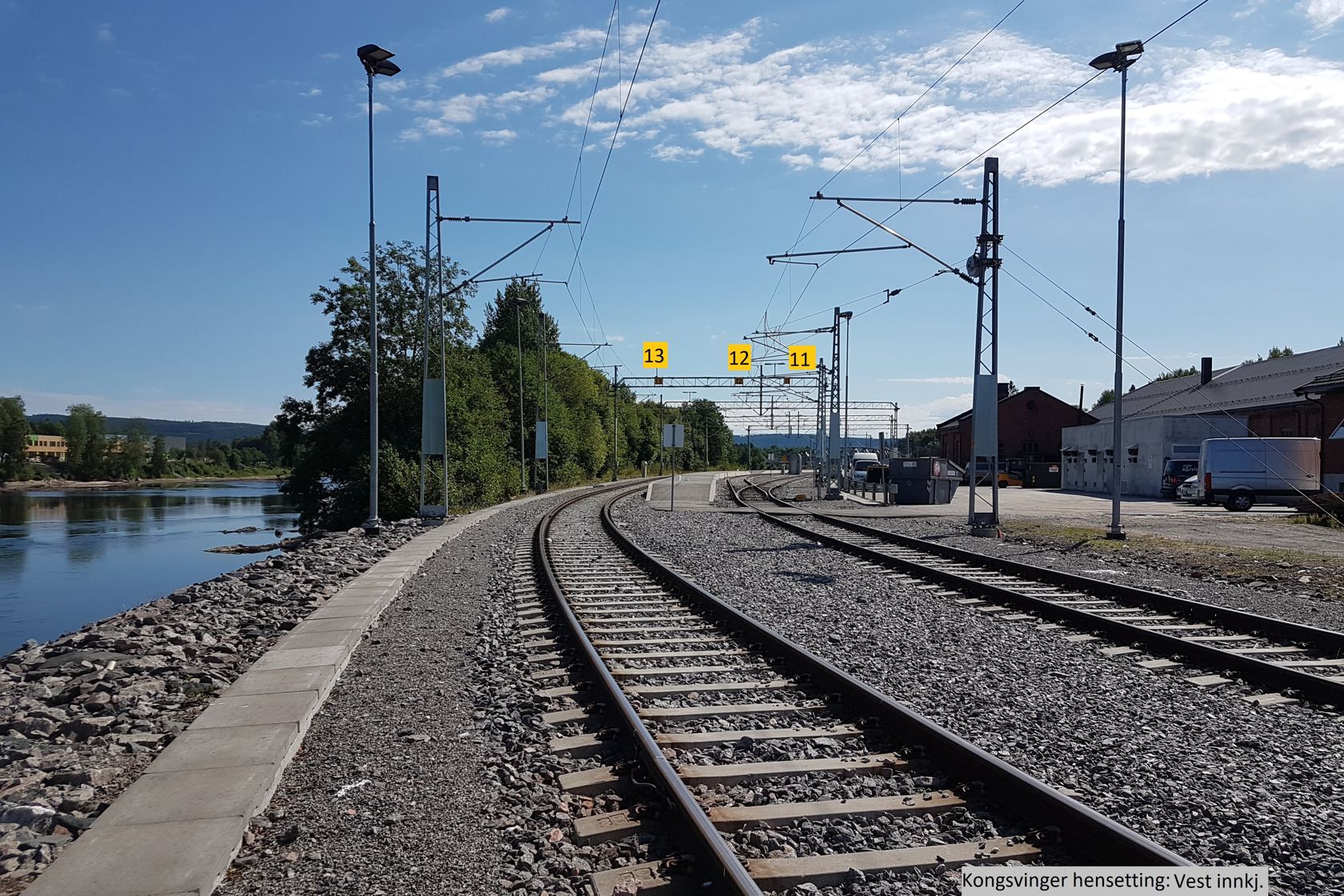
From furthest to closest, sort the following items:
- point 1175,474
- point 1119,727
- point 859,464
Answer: point 859,464, point 1175,474, point 1119,727

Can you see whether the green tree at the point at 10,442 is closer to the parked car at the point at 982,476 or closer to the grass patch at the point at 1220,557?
the parked car at the point at 982,476

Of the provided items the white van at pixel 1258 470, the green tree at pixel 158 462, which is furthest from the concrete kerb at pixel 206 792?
the green tree at pixel 158 462

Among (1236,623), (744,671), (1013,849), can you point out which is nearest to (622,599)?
(744,671)

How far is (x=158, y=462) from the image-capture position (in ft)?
433

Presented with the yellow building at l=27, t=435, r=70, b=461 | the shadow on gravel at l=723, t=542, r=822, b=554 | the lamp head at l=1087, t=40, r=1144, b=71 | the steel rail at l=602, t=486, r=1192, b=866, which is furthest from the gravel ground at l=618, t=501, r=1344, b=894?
the yellow building at l=27, t=435, r=70, b=461

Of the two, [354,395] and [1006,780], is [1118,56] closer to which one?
[1006,780]

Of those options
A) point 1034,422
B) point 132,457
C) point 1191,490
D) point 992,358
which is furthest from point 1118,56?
point 132,457

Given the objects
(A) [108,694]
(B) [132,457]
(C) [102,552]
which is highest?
(B) [132,457]

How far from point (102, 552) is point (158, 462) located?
107 metres

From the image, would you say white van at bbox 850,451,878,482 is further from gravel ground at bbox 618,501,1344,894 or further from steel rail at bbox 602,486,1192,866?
steel rail at bbox 602,486,1192,866

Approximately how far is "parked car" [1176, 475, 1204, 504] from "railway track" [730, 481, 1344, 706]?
25854mm

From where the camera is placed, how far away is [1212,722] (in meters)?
6.64

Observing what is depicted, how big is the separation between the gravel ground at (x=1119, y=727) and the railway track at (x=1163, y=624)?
33 centimetres

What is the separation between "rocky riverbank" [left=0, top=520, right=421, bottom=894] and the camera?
16.2 feet
